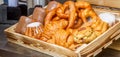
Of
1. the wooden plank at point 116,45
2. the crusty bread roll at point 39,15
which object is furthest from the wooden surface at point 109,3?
the crusty bread roll at point 39,15

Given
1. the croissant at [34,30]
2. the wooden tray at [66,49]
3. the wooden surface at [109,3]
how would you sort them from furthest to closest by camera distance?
the wooden surface at [109,3] < the croissant at [34,30] < the wooden tray at [66,49]

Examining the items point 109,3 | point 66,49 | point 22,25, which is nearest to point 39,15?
point 22,25

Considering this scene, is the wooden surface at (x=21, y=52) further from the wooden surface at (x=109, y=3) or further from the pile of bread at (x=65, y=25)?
the wooden surface at (x=109, y=3)

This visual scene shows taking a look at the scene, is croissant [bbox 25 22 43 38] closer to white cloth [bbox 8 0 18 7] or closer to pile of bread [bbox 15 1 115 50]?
pile of bread [bbox 15 1 115 50]

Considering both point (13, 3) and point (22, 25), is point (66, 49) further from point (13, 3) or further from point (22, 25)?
point (13, 3)

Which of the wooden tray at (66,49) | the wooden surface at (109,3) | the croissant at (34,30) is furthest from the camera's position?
the wooden surface at (109,3)

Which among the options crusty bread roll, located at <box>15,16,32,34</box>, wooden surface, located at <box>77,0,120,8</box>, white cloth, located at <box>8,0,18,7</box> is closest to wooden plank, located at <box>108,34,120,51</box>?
wooden surface, located at <box>77,0,120,8</box>

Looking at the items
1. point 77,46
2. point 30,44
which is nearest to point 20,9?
point 30,44

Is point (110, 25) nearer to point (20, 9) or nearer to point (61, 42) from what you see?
point (61, 42)
